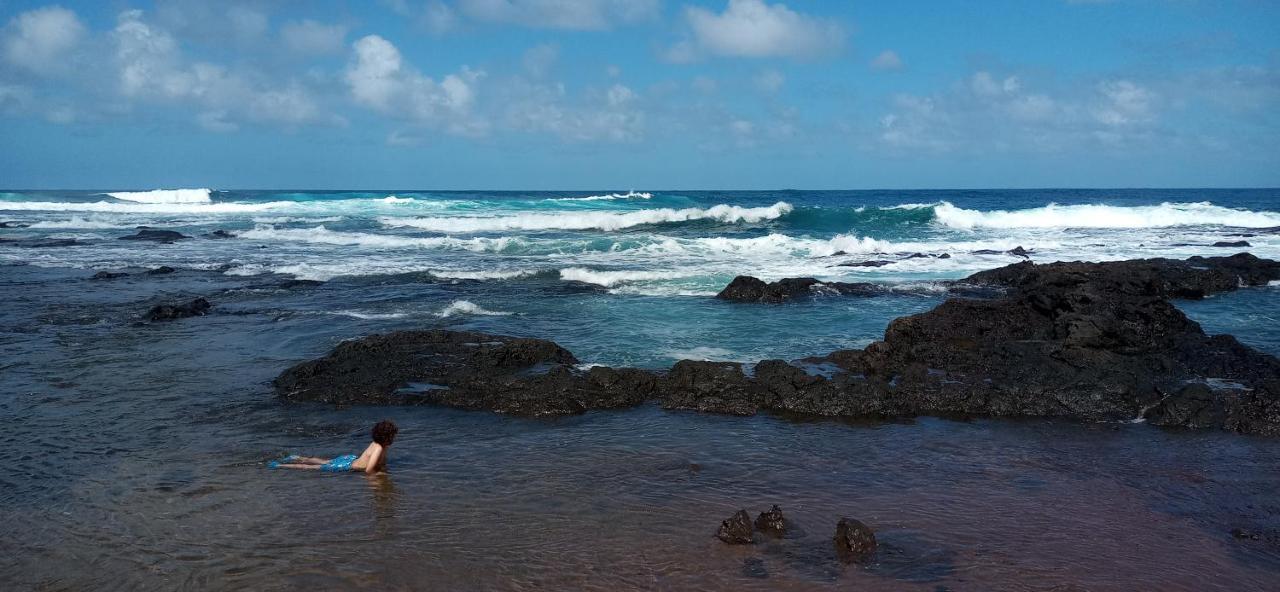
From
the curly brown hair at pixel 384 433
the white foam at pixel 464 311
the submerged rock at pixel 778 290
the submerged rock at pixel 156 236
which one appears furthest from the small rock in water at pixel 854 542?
the submerged rock at pixel 156 236

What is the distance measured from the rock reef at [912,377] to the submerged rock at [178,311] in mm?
5275

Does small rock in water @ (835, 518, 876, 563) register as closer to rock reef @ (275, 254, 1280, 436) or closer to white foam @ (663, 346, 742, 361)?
rock reef @ (275, 254, 1280, 436)

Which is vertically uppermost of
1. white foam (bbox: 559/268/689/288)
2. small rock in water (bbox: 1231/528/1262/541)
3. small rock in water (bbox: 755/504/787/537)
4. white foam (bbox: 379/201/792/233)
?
white foam (bbox: 379/201/792/233)

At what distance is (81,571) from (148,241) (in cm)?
3097

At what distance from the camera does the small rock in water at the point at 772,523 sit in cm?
543

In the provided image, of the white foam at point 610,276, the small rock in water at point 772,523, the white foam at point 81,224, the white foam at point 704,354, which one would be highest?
the white foam at point 81,224

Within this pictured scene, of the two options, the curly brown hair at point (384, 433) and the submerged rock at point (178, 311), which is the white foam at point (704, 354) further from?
the submerged rock at point (178, 311)

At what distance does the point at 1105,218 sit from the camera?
4253cm

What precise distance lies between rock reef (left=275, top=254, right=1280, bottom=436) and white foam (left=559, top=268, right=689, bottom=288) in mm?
8172

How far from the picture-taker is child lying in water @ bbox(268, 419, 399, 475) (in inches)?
261

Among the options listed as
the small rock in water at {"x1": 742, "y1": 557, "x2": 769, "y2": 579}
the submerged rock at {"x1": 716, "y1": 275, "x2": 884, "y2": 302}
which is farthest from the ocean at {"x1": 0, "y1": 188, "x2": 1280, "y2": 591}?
the submerged rock at {"x1": 716, "y1": 275, "x2": 884, "y2": 302}

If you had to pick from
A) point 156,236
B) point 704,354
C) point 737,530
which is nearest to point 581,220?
point 156,236

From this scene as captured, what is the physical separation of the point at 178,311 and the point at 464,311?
457cm

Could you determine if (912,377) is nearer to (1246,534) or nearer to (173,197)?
(1246,534)
